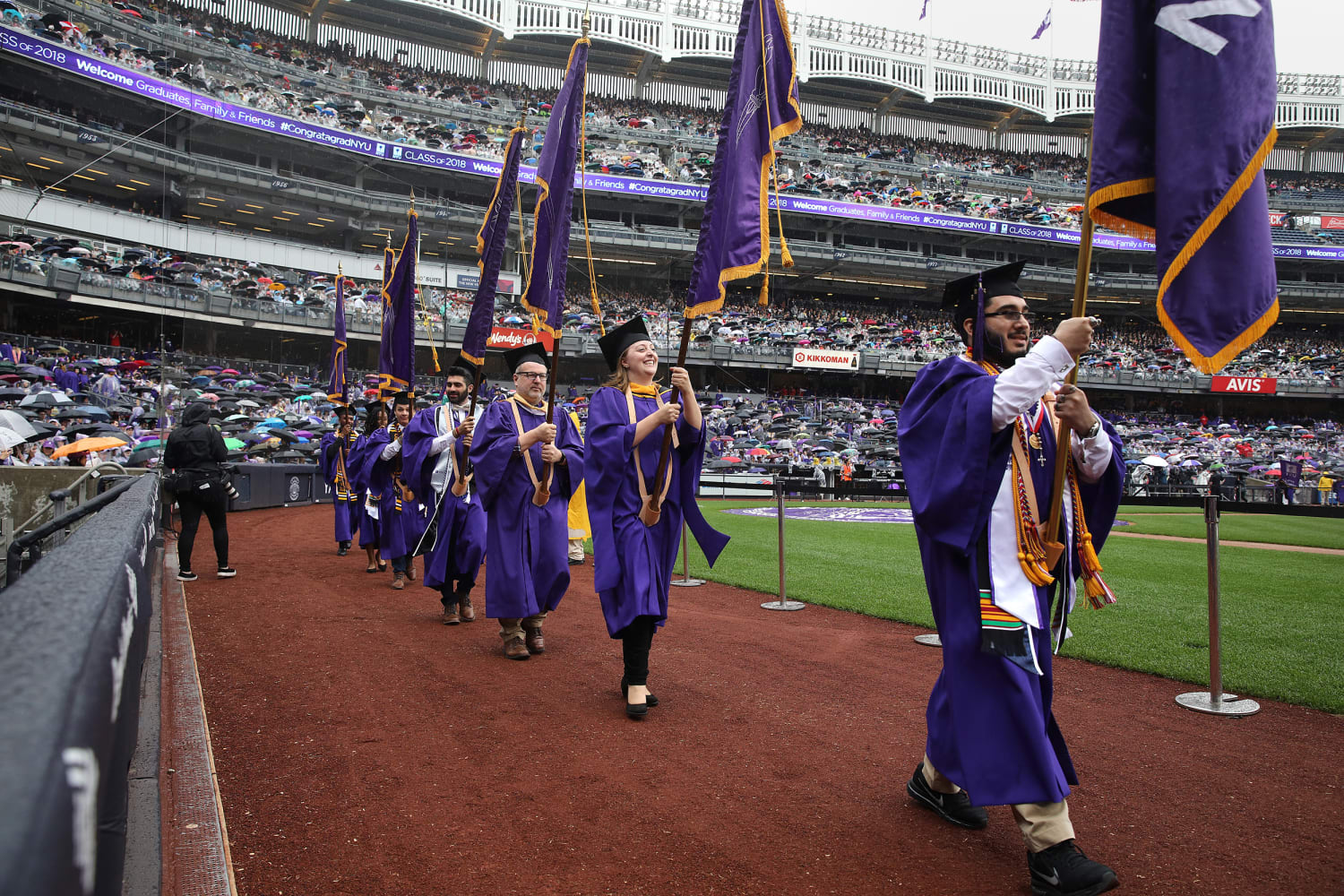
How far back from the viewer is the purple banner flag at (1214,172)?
2572mm

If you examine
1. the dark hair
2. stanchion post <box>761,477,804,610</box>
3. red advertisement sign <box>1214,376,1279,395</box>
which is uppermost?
red advertisement sign <box>1214,376,1279,395</box>

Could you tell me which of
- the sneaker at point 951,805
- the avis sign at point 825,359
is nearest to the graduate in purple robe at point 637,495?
the sneaker at point 951,805

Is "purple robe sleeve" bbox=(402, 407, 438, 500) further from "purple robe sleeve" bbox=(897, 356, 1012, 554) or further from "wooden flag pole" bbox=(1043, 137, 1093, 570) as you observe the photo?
"wooden flag pole" bbox=(1043, 137, 1093, 570)

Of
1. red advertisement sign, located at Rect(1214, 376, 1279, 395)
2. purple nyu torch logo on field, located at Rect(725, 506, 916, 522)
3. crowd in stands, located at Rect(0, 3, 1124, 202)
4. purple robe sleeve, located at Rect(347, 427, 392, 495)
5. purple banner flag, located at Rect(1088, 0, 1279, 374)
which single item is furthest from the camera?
red advertisement sign, located at Rect(1214, 376, 1279, 395)

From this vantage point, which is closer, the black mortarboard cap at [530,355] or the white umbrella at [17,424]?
the black mortarboard cap at [530,355]

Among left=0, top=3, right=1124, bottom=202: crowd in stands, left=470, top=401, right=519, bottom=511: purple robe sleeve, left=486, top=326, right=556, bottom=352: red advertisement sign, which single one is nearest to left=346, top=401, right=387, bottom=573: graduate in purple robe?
left=470, top=401, right=519, bottom=511: purple robe sleeve

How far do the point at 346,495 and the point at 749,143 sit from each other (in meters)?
9.40

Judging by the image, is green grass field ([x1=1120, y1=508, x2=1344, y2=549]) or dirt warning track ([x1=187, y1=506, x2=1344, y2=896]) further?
green grass field ([x1=1120, y1=508, x2=1344, y2=549])

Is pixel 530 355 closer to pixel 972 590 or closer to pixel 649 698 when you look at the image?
pixel 649 698

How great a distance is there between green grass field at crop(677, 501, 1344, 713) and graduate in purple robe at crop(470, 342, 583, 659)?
11.6ft

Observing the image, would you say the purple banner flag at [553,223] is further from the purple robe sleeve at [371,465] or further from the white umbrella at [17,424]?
the white umbrella at [17,424]

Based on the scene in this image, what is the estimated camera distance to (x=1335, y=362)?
156 ft

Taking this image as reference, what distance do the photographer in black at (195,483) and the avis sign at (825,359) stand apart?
35375 millimetres

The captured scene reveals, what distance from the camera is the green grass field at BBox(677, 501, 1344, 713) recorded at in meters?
6.04
